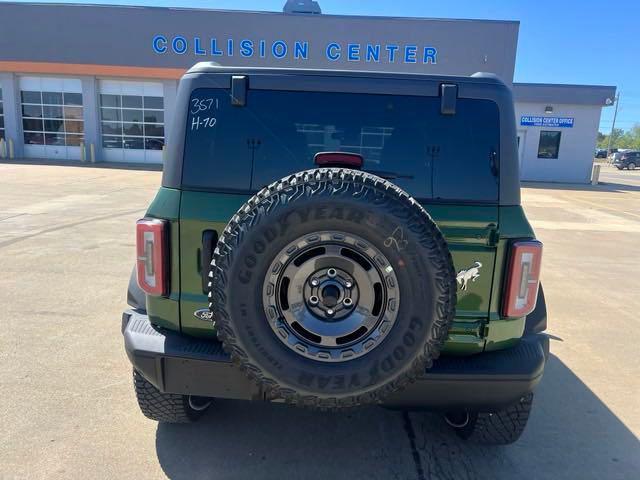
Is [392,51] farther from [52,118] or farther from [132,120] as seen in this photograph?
[52,118]

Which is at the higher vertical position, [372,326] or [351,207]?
[351,207]

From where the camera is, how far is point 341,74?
2359mm

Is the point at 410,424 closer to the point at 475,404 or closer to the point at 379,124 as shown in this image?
the point at 475,404

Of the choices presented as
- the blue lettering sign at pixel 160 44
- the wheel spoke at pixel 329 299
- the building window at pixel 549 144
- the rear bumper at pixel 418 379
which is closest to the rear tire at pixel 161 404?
the rear bumper at pixel 418 379

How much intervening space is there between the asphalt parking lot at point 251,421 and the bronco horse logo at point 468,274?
1055 mm

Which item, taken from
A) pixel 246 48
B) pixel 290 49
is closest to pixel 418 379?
pixel 290 49

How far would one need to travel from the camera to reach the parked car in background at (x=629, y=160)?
47.4 meters

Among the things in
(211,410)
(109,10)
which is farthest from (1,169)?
(211,410)

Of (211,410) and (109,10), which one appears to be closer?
(211,410)

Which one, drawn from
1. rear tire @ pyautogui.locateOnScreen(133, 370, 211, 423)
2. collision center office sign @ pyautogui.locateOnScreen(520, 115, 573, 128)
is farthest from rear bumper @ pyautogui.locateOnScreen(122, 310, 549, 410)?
collision center office sign @ pyautogui.locateOnScreen(520, 115, 573, 128)

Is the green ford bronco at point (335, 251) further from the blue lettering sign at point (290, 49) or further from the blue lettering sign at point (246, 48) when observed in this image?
A: the blue lettering sign at point (246, 48)

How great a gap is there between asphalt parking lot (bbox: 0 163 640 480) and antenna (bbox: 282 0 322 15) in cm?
2279

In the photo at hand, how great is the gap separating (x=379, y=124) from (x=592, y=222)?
11.6 meters

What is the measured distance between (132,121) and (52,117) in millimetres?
4146
